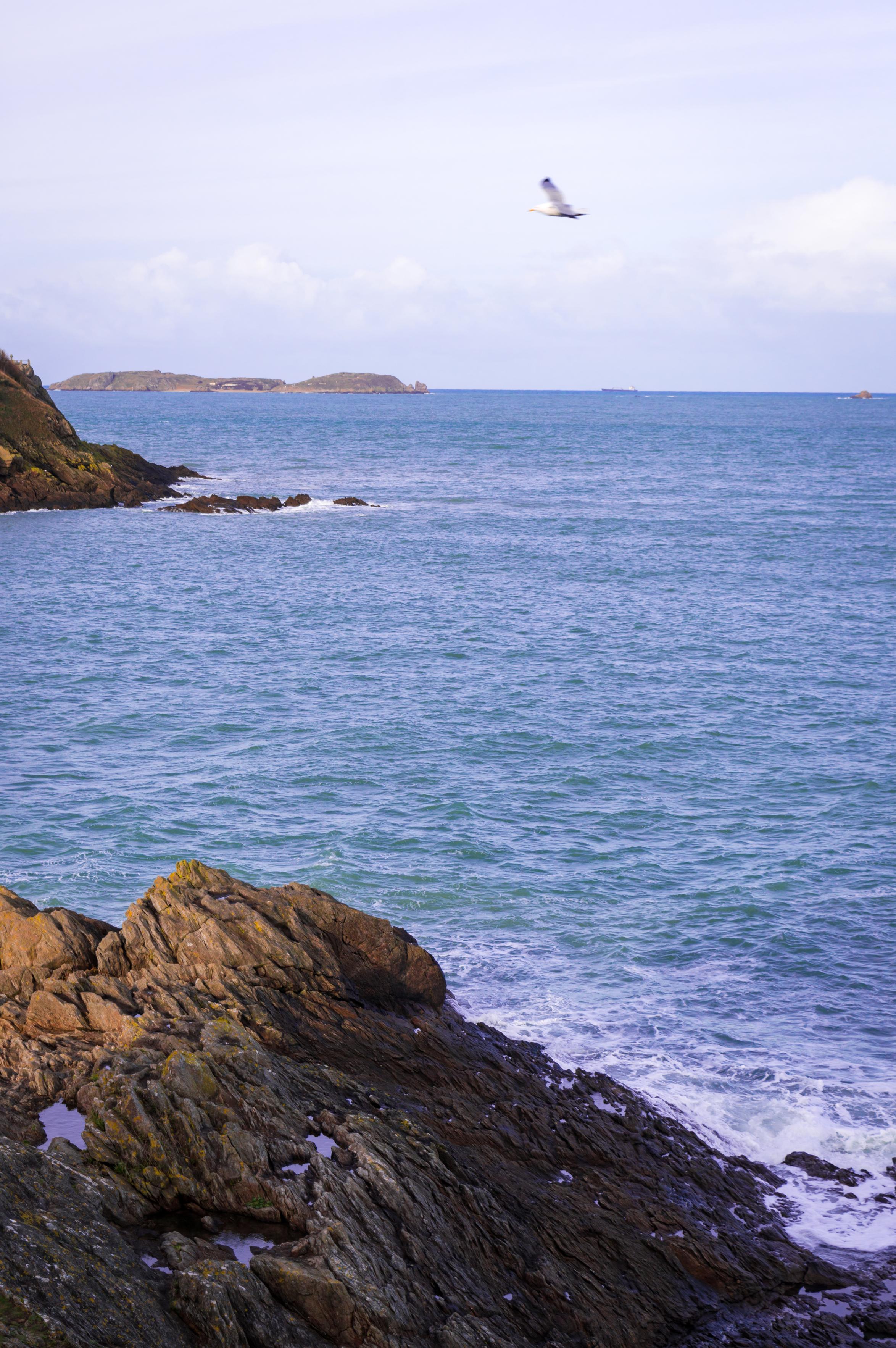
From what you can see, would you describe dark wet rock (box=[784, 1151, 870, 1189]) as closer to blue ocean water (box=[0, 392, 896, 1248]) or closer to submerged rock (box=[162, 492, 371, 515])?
blue ocean water (box=[0, 392, 896, 1248])

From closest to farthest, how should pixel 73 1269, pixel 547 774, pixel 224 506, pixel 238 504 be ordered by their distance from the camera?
pixel 73 1269
pixel 547 774
pixel 224 506
pixel 238 504

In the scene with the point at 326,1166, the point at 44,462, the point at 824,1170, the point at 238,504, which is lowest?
the point at 824,1170

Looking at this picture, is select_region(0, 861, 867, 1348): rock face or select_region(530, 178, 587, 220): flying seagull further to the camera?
select_region(530, 178, 587, 220): flying seagull

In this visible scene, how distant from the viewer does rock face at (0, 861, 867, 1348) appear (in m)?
9.50

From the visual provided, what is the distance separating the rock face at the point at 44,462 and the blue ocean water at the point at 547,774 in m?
14.7

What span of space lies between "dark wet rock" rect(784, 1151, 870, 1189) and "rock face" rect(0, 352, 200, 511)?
74.7m

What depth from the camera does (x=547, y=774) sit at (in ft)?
97.3

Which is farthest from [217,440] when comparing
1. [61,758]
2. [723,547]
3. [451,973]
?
[451,973]

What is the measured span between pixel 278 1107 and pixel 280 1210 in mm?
1367

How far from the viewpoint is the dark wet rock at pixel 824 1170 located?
14.9 meters

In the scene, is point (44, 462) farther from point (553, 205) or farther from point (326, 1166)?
point (326, 1166)

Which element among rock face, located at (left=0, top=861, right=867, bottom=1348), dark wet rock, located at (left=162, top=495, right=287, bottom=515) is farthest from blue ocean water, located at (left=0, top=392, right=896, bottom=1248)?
dark wet rock, located at (left=162, top=495, right=287, bottom=515)

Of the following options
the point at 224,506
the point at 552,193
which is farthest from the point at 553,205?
A: the point at 224,506

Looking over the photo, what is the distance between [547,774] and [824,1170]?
50.5 ft
